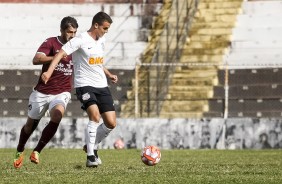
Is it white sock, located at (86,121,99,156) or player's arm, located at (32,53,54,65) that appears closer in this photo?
white sock, located at (86,121,99,156)

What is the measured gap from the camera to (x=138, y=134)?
76.3 feet

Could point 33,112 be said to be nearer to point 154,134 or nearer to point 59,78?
point 59,78

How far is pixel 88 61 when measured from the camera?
12.8 meters

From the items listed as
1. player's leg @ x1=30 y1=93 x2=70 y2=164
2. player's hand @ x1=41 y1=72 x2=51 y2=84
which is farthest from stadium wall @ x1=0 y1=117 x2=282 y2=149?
player's hand @ x1=41 y1=72 x2=51 y2=84

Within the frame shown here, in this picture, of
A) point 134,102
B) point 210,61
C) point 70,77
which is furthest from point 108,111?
point 210,61

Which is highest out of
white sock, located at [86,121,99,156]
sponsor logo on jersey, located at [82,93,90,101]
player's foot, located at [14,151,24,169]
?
sponsor logo on jersey, located at [82,93,90,101]

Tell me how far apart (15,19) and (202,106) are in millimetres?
8499

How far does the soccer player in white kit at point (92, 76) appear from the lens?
41.3ft

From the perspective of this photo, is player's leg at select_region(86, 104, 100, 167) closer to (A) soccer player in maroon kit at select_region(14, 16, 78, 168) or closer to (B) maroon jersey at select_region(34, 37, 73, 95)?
(A) soccer player in maroon kit at select_region(14, 16, 78, 168)

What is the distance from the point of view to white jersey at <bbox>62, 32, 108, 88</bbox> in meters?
12.7

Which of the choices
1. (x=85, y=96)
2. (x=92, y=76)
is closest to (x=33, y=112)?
(x=85, y=96)

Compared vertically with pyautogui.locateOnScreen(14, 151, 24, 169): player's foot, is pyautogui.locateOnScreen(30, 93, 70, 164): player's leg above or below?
above

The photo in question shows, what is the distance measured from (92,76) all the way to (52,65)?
80 centimetres

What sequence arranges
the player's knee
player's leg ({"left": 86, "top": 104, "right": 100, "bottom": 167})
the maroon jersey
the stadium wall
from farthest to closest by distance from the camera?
the stadium wall
the maroon jersey
the player's knee
player's leg ({"left": 86, "top": 104, "right": 100, "bottom": 167})
